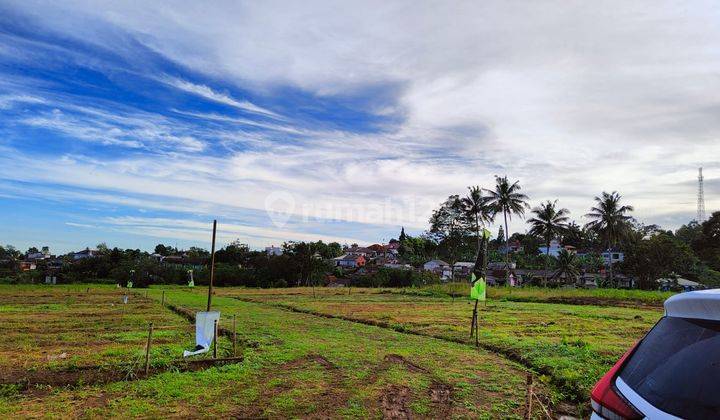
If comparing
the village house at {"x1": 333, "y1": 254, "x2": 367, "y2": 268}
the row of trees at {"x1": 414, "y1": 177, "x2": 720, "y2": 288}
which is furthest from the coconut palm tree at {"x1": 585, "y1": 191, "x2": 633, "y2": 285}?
the village house at {"x1": 333, "y1": 254, "x2": 367, "y2": 268}

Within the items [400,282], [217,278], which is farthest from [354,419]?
[217,278]

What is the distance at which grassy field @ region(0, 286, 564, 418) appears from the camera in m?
7.79

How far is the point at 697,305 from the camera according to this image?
2229 mm

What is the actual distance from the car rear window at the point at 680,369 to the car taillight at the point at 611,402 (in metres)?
0.07

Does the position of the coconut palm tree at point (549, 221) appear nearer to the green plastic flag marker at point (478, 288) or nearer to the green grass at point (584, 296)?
the green grass at point (584, 296)

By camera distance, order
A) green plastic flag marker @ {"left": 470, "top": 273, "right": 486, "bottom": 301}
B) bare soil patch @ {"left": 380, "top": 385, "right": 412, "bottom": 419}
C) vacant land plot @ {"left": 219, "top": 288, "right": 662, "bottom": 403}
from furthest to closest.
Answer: green plastic flag marker @ {"left": 470, "top": 273, "right": 486, "bottom": 301}
vacant land plot @ {"left": 219, "top": 288, "right": 662, "bottom": 403}
bare soil patch @ {"left": 380, "top": 385, "right": 412, "bottom": 419}

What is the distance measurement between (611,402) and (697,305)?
0.63 metres

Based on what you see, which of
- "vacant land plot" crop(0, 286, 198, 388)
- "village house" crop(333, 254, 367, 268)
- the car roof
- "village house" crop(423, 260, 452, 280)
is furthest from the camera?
"village house" crop(333, 254, 367, 268)

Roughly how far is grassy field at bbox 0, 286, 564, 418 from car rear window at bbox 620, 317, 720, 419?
562cm

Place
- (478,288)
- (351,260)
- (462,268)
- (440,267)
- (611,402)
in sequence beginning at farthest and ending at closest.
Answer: (351,260)
(440,267)
(462,268)
(478,288)
(611,402)

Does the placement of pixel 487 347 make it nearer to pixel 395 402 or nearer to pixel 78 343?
pixel 395 402

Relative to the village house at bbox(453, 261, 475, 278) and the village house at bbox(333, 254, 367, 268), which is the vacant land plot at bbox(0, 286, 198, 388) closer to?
the village house at bbox(453, 261, 475, 278)

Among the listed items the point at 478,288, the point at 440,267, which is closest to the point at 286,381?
the point at 478,288

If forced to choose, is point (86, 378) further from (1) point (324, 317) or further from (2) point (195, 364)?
(1) point (324, 317)
